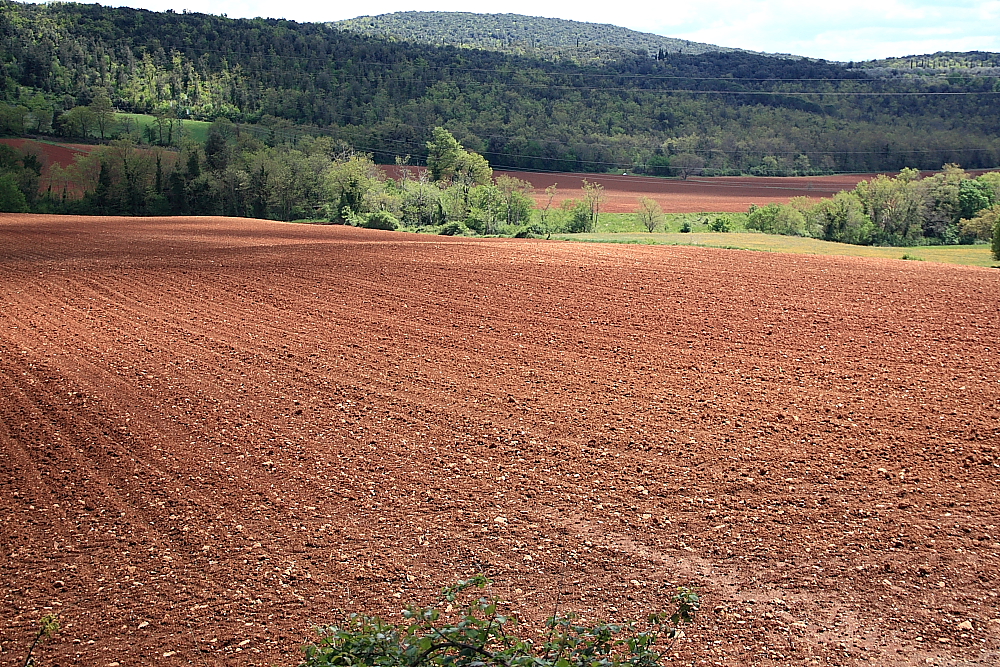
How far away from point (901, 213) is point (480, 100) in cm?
6707

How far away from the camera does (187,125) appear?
9594 centimetres

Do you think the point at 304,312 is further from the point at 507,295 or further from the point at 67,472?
the point at 67,472

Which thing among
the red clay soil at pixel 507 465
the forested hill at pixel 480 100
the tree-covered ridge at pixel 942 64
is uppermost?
the tree-covered ridge at pixel 942 64

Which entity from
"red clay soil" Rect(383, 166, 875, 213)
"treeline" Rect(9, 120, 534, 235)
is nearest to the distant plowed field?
"red clay soil" Rect(383, 166, 875, 213)

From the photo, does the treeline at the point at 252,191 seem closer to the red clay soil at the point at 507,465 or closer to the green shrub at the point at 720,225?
the green shrub at the point at 720,225

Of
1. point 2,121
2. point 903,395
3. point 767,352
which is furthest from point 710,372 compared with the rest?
point 2,121

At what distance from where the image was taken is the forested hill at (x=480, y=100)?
99375mm

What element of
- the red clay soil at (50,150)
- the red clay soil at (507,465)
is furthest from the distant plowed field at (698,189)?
the red clay soil at (507,465)

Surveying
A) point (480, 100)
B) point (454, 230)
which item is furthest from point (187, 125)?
point (454, 230)

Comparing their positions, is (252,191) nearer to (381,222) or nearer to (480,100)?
(381,222)

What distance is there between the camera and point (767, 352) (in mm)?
14500

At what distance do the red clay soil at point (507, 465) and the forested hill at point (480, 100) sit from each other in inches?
2979

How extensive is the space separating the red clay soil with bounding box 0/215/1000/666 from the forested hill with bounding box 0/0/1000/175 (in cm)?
7565

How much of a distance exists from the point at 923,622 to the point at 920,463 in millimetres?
3772
